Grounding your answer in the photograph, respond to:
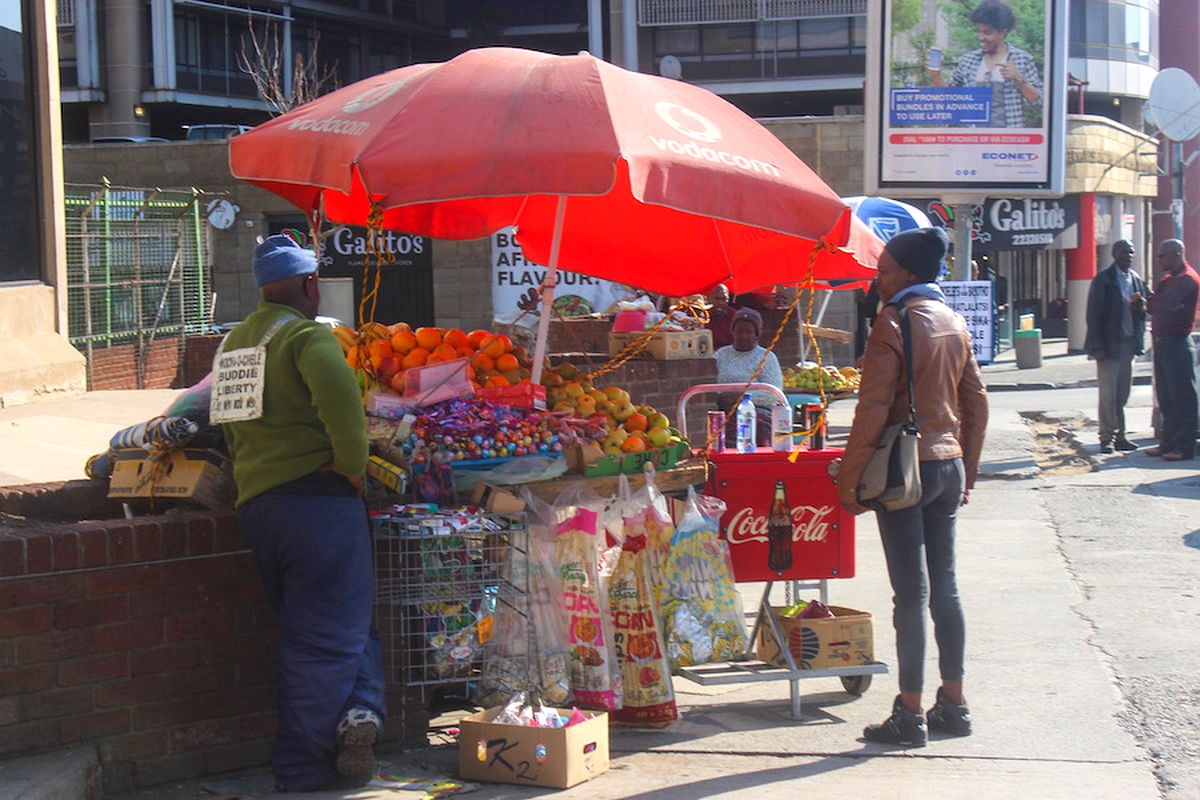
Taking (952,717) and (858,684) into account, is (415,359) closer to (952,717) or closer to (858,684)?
(858,684)

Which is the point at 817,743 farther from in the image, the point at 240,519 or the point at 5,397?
the point at 5,397

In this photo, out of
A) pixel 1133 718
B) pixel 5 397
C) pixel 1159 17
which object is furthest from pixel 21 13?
pixel 1159 17

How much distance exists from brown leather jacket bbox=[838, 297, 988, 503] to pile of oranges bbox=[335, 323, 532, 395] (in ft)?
5.63

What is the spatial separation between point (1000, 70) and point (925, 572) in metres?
11.2

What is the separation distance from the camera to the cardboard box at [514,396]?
19.1 ft

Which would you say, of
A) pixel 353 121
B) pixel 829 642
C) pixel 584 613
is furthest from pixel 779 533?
pixel 353 121

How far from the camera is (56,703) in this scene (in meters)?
4.51

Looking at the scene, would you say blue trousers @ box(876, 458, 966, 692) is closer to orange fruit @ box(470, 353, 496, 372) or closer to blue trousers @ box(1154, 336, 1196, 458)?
orange fruit @ box(470, 353, 496, 372)

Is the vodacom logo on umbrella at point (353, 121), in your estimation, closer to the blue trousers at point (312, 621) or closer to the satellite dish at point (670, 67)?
the blue trousers at point (312, 621)

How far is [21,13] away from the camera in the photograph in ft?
37.9

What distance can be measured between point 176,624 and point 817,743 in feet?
8.50

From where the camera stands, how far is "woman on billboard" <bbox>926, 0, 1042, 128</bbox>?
15.0 metres

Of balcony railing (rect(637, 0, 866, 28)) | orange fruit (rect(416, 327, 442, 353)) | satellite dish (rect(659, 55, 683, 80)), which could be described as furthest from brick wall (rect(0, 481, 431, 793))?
balcony railing (rect(637, 0, 866, 28))

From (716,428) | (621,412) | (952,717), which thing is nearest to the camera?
(952,717)
